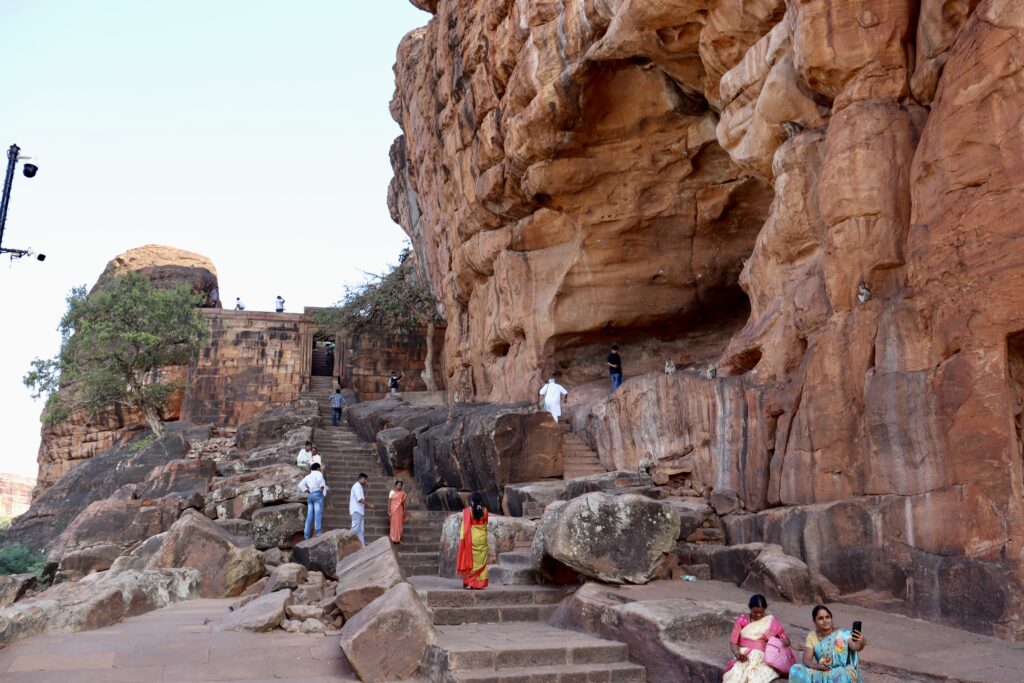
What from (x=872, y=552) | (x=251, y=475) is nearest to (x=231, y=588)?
(x=251, y=475)

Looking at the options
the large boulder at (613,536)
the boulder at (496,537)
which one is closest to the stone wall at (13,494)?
the boulder at (496,537)

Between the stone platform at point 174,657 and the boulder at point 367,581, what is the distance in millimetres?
471

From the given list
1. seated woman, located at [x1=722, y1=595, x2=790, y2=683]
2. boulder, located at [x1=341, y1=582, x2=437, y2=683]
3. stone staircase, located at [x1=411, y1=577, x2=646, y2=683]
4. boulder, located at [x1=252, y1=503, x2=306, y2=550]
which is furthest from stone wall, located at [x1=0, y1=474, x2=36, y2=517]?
seated woman, located at [x1=722, y1=595, x2=790, y2=683]

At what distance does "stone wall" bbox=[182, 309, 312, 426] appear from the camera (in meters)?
31.4

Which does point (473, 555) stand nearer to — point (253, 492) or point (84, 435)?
point (253, 492)

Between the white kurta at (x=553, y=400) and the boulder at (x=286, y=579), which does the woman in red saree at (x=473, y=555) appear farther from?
the white kurta at (x=553, y=400)

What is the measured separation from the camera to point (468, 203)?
20984 millimetres

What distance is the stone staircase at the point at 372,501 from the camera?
13266 millimetres

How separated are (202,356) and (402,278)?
26.5 ft

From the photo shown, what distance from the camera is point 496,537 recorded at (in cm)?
1040

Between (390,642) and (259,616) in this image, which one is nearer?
(390,642)

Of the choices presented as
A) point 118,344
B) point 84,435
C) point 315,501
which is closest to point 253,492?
point 315,501

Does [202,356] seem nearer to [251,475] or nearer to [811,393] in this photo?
[251,475]

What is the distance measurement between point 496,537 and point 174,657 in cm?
425
